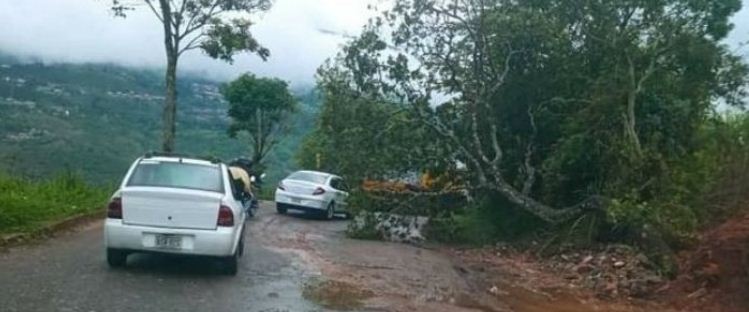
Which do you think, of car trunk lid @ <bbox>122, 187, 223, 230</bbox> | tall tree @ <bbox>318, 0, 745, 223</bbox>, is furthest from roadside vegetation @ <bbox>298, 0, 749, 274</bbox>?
car trunk lid @ <bbox>122, 187, 223, 230</bbox>

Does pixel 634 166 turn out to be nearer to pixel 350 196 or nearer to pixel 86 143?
pixel 350 196

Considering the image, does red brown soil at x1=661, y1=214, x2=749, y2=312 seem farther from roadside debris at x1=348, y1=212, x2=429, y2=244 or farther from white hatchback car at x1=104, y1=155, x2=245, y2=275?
roadside debris at x1=348, y1=212, x2=429, y2=244

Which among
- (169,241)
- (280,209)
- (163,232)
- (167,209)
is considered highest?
(167,209)

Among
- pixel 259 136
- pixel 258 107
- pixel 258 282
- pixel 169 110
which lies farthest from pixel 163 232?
pixel 259 136

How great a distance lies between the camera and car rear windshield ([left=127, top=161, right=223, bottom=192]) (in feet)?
37.9

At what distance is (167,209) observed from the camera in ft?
36.4

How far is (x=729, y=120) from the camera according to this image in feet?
71.3

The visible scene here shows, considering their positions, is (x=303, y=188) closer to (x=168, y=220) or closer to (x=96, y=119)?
(x=96, y=119)

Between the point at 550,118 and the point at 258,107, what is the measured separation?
84.2 feet

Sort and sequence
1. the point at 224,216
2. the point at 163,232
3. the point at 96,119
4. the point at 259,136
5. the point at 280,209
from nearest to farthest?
the point at 163,232
the point at 224,216
the point at 280,209
the point at 96,119
the point at 259,136

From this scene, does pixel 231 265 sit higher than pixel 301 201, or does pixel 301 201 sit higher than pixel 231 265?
pixel 231 265

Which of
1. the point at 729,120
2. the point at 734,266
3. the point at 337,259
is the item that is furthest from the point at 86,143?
the point at 734,266

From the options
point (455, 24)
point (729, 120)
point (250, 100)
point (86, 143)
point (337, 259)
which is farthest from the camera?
point (250, 100)

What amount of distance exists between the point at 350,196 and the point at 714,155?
25.3ft
